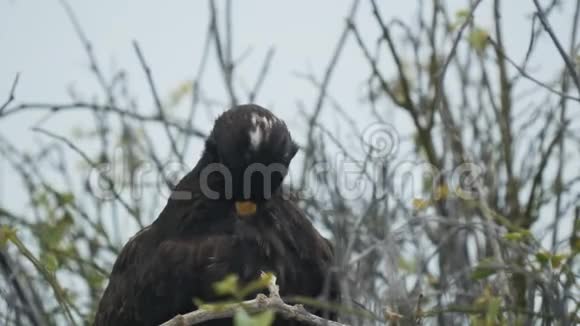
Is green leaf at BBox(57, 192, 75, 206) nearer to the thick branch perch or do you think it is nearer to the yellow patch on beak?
the yellow patch on beak

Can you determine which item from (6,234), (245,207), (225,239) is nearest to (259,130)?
(245,207)

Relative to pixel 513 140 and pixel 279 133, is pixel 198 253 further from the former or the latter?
pixel 513 140

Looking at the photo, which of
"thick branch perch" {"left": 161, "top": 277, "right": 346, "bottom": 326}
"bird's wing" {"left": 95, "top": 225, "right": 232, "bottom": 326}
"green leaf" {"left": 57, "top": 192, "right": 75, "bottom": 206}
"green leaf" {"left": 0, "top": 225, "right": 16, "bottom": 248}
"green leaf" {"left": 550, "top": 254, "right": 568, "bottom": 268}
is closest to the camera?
"thick branch perch" {"left": 161, "top": 277, "right": 346, "bottom": 326}

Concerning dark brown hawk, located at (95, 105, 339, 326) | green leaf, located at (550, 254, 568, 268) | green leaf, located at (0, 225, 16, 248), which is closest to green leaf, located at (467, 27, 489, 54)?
dark brown hawk, located at (95, 105, 339, 326)

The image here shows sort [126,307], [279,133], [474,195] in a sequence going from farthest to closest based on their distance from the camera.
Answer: [474,195]
[126,307]
[279,133]

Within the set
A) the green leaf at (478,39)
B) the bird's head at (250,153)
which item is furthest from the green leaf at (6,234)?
the green leaf at (478,39)

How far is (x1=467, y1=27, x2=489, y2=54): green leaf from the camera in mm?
4926

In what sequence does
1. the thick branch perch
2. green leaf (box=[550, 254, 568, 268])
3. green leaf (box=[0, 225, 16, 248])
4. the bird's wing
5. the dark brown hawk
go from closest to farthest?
the thick branch perch → green leaf (box=[550, 254, 568, 268]) → green leaf (box=[0, 225, 16, 248]) → the dark brown hawk → the bird's wing

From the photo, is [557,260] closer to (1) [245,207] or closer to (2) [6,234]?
(1) [245,207]

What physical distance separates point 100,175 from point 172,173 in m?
0.36

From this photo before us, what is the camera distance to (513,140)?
5.00m

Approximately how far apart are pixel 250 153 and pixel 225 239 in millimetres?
452

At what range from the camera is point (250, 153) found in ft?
11.5

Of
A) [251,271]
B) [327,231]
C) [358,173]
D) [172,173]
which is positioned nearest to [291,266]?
[251,271]
